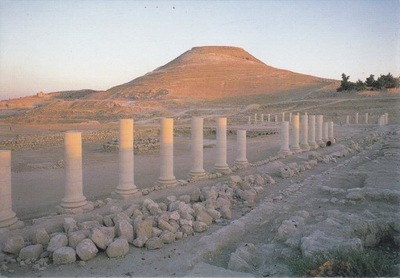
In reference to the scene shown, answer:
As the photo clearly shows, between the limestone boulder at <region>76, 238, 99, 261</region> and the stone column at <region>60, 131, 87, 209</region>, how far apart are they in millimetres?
3259

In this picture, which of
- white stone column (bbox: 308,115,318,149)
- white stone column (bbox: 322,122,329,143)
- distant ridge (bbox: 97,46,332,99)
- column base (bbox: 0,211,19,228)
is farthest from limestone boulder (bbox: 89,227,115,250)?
distant ridge (bbox: 97,46,332,99)

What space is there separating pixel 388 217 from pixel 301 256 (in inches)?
99.7

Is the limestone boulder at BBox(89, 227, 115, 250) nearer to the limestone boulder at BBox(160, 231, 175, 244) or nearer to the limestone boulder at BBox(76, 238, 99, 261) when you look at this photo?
the limestone boulder at BBox(76, 238, 99, 261)

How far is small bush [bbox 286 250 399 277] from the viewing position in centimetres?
494

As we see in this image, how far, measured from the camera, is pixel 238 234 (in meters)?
7.83

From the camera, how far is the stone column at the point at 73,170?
9938 millimetres

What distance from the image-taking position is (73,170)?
33.3 ft

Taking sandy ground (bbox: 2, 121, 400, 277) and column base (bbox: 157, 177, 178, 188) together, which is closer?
sandy ground (bbox: 2, 121, 400, 277)

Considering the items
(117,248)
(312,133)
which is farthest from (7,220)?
(312,133)

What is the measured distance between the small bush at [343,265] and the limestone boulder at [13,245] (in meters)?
4.92

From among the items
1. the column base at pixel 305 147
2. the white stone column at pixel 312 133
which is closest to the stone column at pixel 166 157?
the column base at pixel 305 147

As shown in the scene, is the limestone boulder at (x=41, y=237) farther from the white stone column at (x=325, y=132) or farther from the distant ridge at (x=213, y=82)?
the distant ridge at (x=213, y=82)

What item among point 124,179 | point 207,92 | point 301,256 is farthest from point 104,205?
point 207,92

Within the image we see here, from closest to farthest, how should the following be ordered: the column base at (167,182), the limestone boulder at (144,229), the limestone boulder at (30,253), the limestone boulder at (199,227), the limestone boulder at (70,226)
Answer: the limestone boulder at (30,253) → the limestone boulder at (144,229) → the limestone boulder at (70,226) → the limestone boulder at (199,227) → the column base at (167,182)
